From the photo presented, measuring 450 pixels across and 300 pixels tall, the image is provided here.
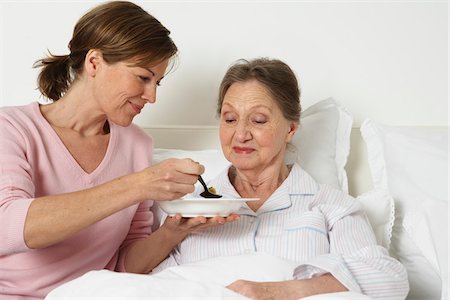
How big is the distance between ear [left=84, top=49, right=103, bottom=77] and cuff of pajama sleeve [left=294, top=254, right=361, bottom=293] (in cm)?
83

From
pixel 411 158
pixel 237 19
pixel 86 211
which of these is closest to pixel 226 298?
pixel 86 211

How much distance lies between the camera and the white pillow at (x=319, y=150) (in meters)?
2.58

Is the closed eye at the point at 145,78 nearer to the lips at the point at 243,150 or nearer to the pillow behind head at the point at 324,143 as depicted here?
the lips at the point at 243,150

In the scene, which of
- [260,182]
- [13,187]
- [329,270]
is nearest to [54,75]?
[13,187]

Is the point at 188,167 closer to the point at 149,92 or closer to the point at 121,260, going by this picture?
the point at 149,92

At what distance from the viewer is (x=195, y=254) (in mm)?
2176

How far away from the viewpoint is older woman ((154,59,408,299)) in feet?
6.52

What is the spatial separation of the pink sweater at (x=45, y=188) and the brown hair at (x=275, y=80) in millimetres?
452

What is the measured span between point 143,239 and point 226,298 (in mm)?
748

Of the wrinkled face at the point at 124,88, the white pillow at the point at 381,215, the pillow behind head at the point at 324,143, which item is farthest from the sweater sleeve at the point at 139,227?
the white pillow at the point at 381,215

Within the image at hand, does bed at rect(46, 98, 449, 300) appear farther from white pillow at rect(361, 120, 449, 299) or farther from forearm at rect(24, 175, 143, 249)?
forearm at rect(24, 175, 143, 249)

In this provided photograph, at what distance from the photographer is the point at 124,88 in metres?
2.11

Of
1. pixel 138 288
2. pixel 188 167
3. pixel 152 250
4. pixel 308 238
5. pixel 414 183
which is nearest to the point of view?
pixel 138 288

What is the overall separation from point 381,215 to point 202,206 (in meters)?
0.79
